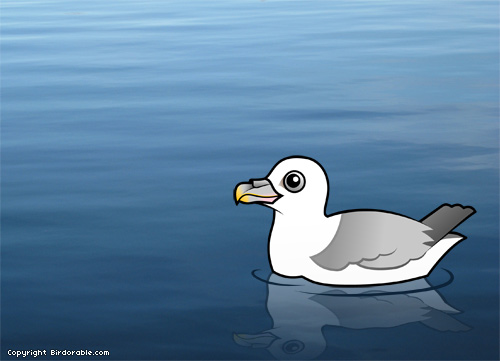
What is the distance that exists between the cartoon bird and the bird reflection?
10 centimetres

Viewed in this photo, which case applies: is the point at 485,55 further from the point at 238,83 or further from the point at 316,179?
the point at 316,179

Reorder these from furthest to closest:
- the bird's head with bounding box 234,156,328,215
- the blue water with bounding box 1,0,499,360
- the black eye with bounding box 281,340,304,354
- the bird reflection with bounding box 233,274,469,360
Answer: the bird's head with bounding box 234,156,328,215 < the blue water with bounding box 1,0,499,360 < the bird reflection with bounding box 233,274,469,360 < the black eye with bounding box 281,340,304,354

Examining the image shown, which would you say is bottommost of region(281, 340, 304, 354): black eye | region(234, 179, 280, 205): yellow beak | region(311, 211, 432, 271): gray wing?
region(281, 340, 304, 354): black eye

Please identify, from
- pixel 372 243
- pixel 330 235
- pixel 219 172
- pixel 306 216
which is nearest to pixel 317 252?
pixel 330 235

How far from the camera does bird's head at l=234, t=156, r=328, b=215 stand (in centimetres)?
698

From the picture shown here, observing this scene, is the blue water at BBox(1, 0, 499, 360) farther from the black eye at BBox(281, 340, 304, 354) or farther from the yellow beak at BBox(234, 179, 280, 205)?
the yellow beak at BBox(234, 179, 280, 205)

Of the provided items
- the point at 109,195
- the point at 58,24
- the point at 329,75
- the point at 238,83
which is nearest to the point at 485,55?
the point at 329,75

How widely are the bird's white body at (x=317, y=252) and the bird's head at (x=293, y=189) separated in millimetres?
110

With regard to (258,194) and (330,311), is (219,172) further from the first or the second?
(330,311)

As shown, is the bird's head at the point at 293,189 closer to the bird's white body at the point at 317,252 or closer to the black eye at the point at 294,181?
the black eye at the point at 294,181

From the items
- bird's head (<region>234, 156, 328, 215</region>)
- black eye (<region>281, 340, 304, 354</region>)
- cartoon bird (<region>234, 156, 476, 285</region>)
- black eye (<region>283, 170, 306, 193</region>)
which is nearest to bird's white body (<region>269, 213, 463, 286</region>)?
cartoon bird (<region>234, 156, 476, 285</region>)

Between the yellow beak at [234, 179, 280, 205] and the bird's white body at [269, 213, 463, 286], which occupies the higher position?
the yellow beak at [234, 179, 280, 205]

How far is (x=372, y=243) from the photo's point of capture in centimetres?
699

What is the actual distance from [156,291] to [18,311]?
96 centimetres
